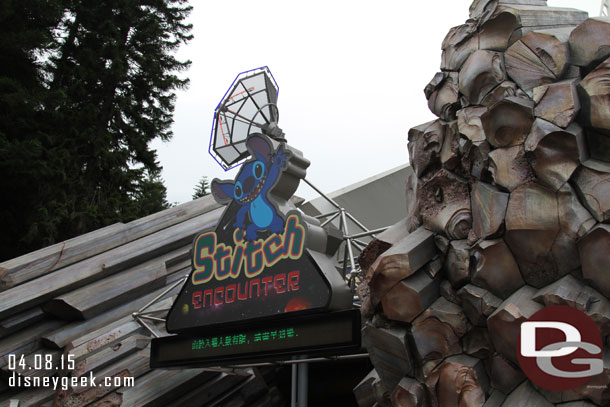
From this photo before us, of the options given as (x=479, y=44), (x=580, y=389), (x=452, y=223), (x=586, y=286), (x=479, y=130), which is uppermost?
(x=479, y=44)

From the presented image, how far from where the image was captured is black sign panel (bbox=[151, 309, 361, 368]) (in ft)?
22.9

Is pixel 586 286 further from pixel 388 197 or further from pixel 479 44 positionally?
pixel 388 197

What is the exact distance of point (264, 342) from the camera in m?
7.79

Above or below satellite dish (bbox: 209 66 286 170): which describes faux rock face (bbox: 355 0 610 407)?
below

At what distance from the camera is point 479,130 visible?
21.5 ft

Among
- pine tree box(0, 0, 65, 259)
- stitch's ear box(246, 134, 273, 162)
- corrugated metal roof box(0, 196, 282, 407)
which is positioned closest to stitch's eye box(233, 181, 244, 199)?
stitch's ear box(246, 134, 273, 162)

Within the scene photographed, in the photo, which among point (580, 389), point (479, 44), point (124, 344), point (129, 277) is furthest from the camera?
point (129, 277)

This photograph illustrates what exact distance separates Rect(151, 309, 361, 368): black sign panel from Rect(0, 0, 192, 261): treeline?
24.2 feet

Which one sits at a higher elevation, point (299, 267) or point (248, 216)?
point (248, 216)

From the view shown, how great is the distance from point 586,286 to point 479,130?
195cm

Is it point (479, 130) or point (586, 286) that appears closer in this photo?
point (586, 286)

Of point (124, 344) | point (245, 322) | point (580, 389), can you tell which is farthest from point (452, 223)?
point (124, 344)

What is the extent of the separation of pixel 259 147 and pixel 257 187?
2.01 ft

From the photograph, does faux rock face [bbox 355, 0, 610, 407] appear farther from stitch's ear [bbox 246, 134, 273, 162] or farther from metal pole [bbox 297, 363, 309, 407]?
stitch's ear [bbox 246, 134, 273, 162]
